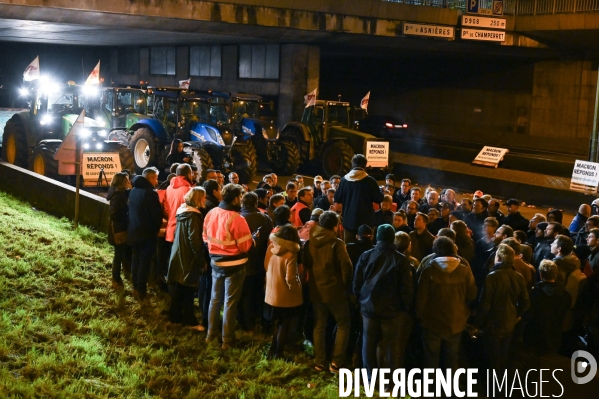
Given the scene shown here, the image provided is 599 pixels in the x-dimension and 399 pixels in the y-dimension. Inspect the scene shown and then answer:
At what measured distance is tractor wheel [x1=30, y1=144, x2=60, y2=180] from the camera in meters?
17.4

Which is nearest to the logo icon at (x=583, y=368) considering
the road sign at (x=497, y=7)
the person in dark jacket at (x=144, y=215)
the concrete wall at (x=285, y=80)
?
the person in dark jacket at (x=144, y=215)

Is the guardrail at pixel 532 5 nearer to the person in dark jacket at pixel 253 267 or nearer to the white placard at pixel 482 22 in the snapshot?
the white placard at pixel 482 22

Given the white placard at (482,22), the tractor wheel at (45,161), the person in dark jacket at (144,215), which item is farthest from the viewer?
the white placard at (482,22)

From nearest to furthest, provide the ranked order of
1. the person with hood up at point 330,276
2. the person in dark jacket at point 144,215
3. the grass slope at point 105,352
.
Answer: the grass slope at point 105,352, the person with hood up at point 330,276, the person in dark jacket at point 144,215

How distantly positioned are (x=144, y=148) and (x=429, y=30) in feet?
41.5

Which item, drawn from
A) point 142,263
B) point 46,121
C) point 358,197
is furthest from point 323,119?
point 142,263

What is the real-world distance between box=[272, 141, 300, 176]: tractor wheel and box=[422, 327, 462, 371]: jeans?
15.7 m

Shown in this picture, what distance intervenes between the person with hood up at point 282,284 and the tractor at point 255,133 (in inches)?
500

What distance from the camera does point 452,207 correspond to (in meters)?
11.1

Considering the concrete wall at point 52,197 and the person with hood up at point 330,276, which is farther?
the concrete wall at point 52,197

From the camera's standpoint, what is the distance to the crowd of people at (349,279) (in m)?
6.78

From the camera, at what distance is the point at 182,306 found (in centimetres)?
859

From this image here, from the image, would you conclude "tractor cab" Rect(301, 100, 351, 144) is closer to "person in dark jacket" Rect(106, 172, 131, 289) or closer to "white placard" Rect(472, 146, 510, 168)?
"white placard" Rect(472, 146, 510, 168)

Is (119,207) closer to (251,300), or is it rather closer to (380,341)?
(251,300)
